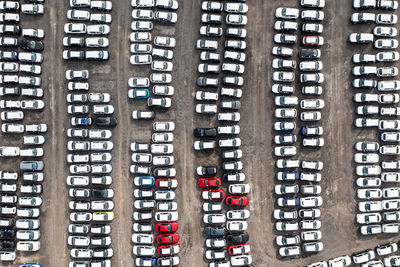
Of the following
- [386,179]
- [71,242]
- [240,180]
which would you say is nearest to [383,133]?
[386,179]

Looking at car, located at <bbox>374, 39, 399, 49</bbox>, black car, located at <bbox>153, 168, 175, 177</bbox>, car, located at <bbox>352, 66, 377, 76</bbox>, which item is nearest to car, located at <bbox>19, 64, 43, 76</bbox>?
black car, located at <bbox>153, 168, 175, 177</bbox>

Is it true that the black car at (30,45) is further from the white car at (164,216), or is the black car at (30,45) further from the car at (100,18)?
the white car at (164,216)

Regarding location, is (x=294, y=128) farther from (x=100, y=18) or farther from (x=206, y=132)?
(x=100, y=18)

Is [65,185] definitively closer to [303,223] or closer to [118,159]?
[118,159]

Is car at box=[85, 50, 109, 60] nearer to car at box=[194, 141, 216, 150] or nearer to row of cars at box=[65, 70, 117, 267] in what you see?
row of cars at box=[65, 70, 117, 267]

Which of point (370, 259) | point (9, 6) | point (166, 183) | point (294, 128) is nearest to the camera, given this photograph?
point (9, 6)

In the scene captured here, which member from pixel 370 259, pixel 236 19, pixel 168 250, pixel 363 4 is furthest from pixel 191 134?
pixel 370 259

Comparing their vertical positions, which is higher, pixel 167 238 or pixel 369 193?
pixel 369 193

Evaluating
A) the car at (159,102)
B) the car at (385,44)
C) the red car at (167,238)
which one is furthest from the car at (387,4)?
the red car at (167,238)
